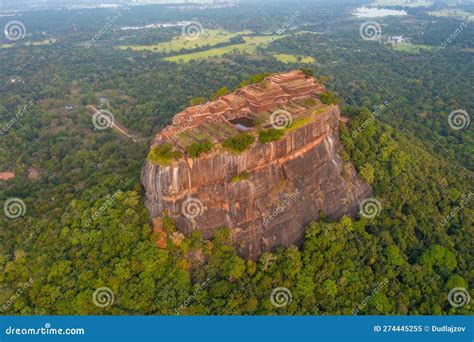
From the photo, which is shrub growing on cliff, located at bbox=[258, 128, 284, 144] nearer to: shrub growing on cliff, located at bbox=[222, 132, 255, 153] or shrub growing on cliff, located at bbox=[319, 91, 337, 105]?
shrub growing on cliff, located at bbox=[222, 132, 255, 153]

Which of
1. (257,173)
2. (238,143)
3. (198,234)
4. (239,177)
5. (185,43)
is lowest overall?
(185,43)

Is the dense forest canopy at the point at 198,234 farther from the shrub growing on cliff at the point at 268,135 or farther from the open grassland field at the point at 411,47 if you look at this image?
the open grassland field at the point at 411,47

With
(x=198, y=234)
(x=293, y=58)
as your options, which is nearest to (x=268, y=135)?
(x=198, y=234)

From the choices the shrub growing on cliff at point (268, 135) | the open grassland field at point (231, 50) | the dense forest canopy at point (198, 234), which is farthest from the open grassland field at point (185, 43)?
Result: the shrub growing on cliff at point (268, 135)

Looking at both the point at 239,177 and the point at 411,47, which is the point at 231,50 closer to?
the point at 411,47

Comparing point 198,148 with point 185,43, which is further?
point 185,43

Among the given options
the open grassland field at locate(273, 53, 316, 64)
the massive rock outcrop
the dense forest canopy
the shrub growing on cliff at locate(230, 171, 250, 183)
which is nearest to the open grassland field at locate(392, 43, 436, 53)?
the open grassland field at locate(273, 53, 316, 64)

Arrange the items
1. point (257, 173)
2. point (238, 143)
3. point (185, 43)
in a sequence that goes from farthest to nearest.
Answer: point (185, 43) < point (257, 173) < point (238, 143)

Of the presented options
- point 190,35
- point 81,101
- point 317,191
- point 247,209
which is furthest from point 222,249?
point 190,35
